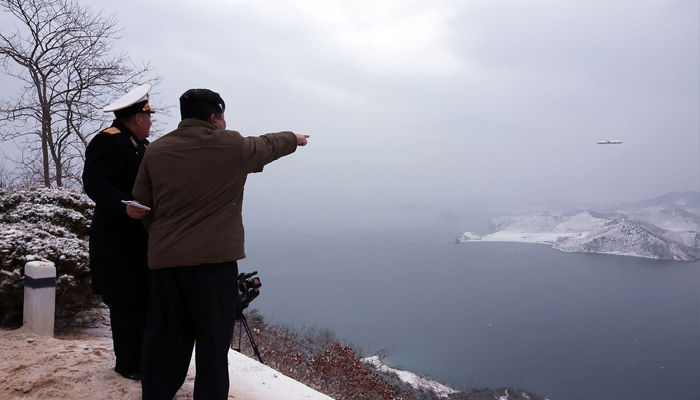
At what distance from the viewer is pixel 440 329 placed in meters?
57.2

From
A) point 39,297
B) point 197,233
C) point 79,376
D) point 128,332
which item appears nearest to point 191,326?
point 197,233

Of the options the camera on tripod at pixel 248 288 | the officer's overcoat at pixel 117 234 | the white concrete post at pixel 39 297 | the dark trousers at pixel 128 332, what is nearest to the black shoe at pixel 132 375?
the dark trousers at pixel 128 332

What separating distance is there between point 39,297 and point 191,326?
100 inches

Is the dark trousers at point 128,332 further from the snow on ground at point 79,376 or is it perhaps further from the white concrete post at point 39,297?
the white concrete post at point 39,297

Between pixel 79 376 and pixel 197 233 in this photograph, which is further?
pixel 79 376

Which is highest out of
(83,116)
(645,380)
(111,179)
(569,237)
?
(83,116)

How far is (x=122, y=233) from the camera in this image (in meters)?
2.34

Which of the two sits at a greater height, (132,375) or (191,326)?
(191,326)

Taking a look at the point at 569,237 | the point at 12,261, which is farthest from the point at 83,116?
the point at 569,237

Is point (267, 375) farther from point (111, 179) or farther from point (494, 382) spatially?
point (494, 382)

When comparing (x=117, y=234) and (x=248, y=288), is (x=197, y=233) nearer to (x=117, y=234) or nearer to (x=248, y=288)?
(x=117, y=234)

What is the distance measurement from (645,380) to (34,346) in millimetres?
54433

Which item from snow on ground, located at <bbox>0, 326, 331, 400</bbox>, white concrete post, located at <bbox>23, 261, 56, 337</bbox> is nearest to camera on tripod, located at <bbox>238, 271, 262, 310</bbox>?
snow on ground, located at <bbox>0, 326, 331, 400</bbox>

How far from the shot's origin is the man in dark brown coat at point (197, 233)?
6.01 feet
